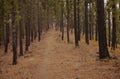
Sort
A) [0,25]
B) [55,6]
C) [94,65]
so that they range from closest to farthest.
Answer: [94,65], [0,25], [55,6]

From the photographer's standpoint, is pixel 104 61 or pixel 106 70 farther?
pixel 104 61

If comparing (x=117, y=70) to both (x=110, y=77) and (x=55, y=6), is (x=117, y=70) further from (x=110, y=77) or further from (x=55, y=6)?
(x=55, y=6)

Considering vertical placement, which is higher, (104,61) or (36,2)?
(36,2)

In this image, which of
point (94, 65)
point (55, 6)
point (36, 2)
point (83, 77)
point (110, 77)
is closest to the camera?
point (110, 77)

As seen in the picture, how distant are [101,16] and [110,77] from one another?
6.09 metres

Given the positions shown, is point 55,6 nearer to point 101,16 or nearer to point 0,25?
point 0,25

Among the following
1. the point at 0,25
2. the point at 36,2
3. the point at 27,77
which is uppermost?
the point at 36,2

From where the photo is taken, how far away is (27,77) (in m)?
15.6

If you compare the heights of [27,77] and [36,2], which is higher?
[36,2]

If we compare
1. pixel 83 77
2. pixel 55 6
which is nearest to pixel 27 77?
pixel 83 77

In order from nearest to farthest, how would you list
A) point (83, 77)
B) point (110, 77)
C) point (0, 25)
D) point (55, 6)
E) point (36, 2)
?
1. point (110, 77)
2. point (83, 77)
3. point (0, 25)
4. point (36, 2)
5. point (55, 6)

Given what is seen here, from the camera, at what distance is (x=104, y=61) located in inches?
684

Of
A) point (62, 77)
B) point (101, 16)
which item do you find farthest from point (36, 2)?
point (62, 77)

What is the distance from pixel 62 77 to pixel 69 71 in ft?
5.53
